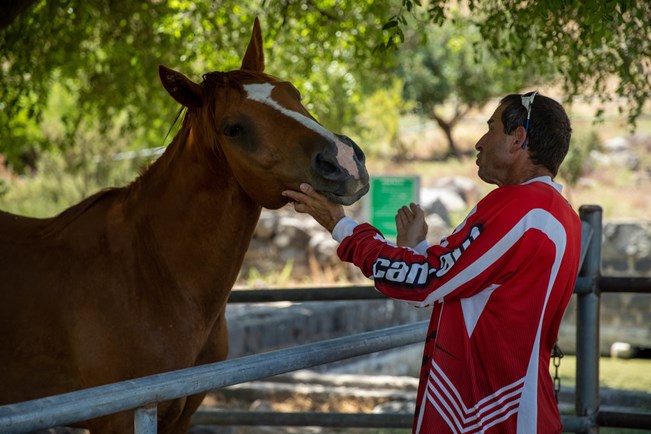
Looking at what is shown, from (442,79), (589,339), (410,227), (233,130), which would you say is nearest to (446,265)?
(410,227)

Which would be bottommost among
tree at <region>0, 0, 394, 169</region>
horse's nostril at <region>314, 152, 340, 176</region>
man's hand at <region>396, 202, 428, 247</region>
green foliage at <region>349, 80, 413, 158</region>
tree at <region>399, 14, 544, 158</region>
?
man's hand at <region>396, 202, 428, 247</region>

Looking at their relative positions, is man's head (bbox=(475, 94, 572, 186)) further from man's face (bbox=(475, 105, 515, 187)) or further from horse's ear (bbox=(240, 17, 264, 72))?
horse's ear (bbox=(240, 17, 264, 72))

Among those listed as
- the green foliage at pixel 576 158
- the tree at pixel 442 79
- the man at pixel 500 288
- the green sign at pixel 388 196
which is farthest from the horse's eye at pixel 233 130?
the tree at pixel 442 79

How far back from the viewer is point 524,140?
2.12 metres

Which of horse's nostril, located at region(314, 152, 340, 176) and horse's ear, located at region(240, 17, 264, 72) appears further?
horse's ear, located at region(240, 17, 264, 72)

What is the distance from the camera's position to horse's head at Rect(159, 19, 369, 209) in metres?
2.47

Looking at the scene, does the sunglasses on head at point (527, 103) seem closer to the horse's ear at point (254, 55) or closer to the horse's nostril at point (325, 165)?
the horse's nostril at point (325, 165)

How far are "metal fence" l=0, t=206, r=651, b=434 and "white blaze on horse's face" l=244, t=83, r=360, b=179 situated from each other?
509mm

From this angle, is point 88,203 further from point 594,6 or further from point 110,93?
point 110,93

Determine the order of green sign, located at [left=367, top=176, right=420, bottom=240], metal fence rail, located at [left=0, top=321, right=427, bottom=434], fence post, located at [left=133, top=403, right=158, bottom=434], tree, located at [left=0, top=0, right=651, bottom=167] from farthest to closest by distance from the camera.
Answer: green sign, located at [left=367, top=176, right=420, bottom=240] → tree, located at [left=0, top=0, right=651, bottom=167] → fence post, located at [left=133, top=403, right=158, bottom=434] → metal fence rail, located at [left=0, top=321, right=427, bottom=434]

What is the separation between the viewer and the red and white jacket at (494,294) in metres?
2.01

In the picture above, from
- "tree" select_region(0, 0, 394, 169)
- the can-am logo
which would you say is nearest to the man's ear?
the can-am logo

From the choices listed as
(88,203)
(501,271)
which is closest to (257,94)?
(88,203)

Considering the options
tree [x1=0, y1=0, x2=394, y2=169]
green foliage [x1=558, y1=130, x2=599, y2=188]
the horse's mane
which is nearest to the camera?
the horse's mane
